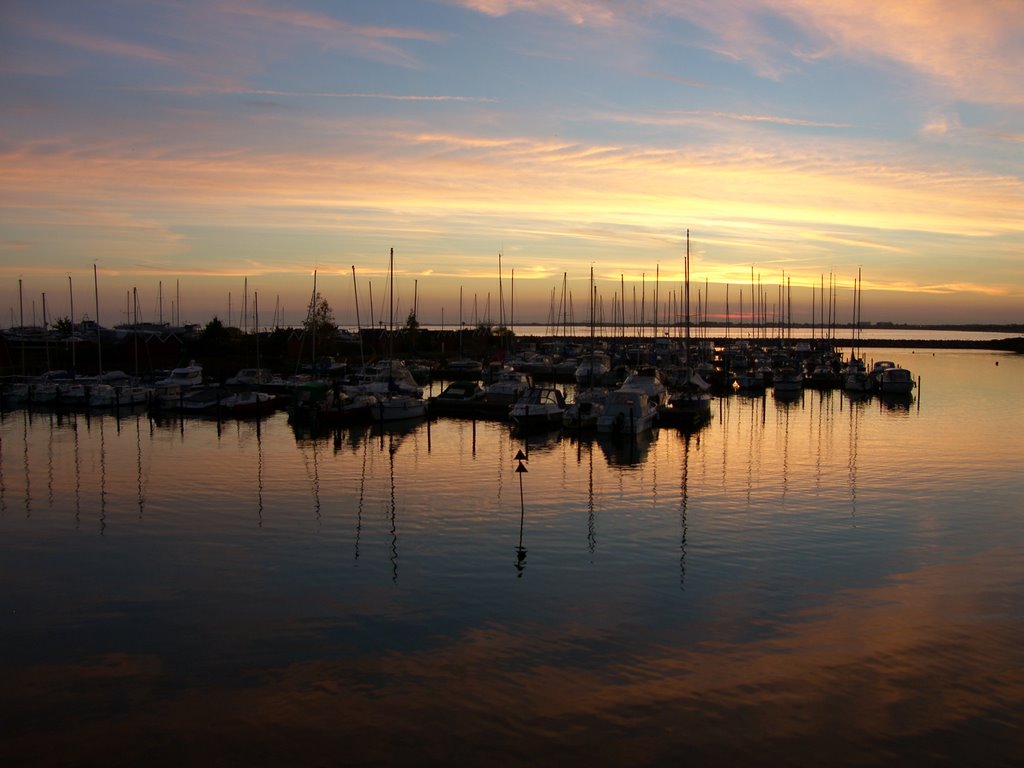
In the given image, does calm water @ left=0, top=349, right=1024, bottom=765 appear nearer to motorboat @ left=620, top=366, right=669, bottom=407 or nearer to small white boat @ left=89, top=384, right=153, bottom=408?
motorboat @ left=620, top=366, right=669, bottom=407

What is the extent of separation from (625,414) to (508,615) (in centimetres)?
2889

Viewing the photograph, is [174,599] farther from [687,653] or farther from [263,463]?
[263,463]

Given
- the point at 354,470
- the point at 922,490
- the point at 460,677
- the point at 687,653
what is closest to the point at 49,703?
the point at 460,677

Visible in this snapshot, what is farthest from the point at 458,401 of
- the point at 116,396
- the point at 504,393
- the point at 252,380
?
the point at 116,396

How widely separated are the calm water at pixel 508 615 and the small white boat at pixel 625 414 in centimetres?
984

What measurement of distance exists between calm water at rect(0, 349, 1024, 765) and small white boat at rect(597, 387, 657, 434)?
984 cm

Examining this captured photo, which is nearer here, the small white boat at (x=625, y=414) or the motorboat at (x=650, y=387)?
the small white boat at (x=625, y=414)

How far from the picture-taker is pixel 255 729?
41.6 feet

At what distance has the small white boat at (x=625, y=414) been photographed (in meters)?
45.0

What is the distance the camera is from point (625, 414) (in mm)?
45406

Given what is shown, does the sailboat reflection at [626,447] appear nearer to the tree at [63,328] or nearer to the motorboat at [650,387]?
the motorboat at [650,387]

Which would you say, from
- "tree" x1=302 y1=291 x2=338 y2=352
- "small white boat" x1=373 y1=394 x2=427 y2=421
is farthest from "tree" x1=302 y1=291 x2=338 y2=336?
"small white boat" x1=373 y1=394 x2=427 y2=421

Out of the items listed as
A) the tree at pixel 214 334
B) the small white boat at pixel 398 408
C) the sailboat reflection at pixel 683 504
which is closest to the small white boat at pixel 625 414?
the sailboat reflection at pixel 683 504

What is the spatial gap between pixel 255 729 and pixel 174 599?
6501 mm
